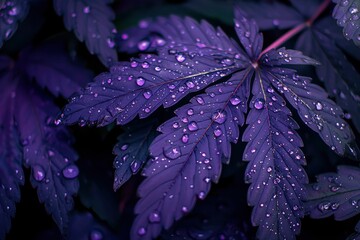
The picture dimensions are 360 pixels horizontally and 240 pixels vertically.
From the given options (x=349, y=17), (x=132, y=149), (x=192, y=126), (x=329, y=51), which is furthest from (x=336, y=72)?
(x=132, y=149)

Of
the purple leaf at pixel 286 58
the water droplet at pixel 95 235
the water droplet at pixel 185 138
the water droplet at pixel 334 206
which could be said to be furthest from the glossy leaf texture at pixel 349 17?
the water droplet at pixel 95 235

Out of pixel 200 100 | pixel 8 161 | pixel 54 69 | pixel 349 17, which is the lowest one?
pixel 8 161

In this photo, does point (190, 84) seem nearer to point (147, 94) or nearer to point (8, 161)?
point (147, 94)

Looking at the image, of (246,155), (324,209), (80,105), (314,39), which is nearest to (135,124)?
(80,105)

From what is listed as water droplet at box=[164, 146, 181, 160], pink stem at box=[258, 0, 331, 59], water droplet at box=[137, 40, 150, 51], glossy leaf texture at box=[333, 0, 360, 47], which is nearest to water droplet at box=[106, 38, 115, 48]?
water droplet at box=[137, 40, 150, 51]

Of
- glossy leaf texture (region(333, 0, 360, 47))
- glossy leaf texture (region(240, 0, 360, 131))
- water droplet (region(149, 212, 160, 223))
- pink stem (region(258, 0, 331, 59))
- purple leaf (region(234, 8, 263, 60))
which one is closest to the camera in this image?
water droplet (region(149, 212, 160, 223))

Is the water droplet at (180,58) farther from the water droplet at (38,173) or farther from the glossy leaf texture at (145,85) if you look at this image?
the water droplet at (38,173)

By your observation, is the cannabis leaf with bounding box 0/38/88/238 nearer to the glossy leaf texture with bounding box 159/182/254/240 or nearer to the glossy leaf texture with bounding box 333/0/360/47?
the glossy leaf texture with bounding box 159/182/254/240
